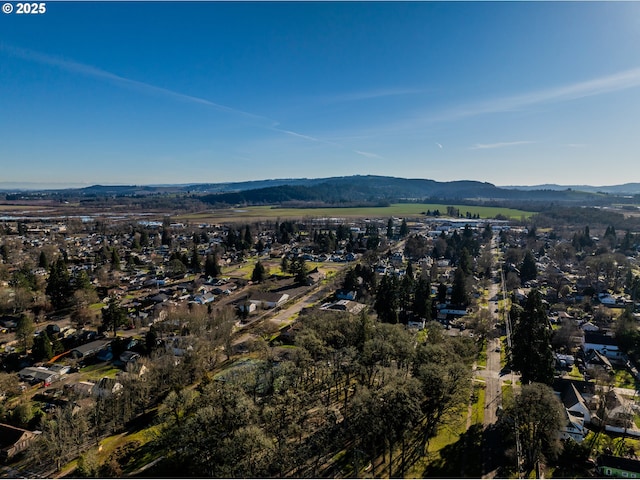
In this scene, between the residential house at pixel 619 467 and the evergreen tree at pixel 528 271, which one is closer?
the residential house at pixel 619 467

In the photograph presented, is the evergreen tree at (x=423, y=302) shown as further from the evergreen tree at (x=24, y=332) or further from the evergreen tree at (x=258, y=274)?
the evergreen tree at (x=24, y=332)

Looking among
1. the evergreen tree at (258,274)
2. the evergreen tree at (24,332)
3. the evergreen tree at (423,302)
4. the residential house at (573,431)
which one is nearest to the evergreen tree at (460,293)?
the evergreen tree at (423,302)

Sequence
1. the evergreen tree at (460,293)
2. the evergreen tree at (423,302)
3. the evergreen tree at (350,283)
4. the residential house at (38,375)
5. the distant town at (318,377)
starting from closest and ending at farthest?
the distant town at (318,377)
the residential house at (38,375)
the evergreen tree at (423,302)
the evergreen tree at (460,293)
the evergreen tree at (350,283)

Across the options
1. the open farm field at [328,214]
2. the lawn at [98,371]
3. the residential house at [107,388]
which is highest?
the open farm field at [328,214]

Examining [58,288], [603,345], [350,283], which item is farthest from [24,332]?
[603,345]

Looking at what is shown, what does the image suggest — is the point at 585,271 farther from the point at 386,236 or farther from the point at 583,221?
the point at 583,221

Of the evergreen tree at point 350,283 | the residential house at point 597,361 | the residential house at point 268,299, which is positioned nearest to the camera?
the residential house at point 597,361

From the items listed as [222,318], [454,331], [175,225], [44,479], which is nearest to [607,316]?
[454,331]

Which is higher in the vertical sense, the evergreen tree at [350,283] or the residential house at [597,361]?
the evergreen tree at [350,283]
